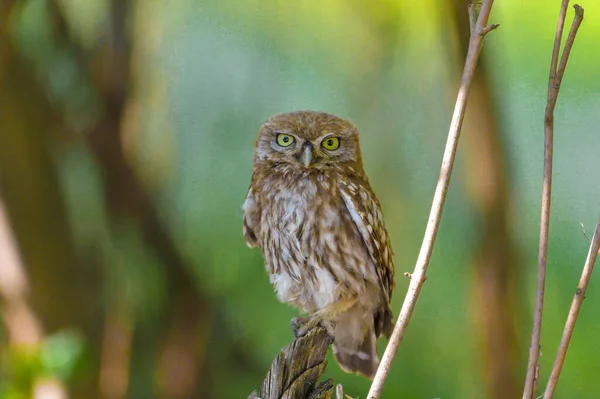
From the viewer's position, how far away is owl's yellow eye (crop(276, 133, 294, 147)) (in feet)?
8.69

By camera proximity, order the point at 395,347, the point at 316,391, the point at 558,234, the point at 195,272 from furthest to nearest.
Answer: the point at 195,272 → the point at 558,234 → the point at 316,391 → the point at 395,347

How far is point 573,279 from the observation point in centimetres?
310

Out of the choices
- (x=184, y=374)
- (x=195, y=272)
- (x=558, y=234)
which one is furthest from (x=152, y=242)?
(x=558, y=234)

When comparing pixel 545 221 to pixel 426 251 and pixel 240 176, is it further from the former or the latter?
→ pixel 240 176

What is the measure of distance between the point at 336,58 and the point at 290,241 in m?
1.07

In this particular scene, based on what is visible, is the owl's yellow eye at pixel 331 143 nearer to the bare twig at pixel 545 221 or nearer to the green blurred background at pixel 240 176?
the green blurred background at pixel 240 176

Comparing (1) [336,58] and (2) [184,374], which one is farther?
(2) [184,374]

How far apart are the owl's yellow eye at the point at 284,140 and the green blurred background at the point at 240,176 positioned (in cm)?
71

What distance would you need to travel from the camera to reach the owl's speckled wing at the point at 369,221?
2.62m

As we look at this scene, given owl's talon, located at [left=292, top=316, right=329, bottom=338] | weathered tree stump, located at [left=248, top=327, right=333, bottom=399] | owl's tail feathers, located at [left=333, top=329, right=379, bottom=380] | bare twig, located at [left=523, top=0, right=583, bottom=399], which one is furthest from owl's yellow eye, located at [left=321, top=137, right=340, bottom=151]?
bare twig, located at [left=523, top=0, right=583, bottom=399]

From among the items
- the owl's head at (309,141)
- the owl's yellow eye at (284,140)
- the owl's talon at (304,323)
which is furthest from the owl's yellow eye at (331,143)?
the owl's talon at (304,323)

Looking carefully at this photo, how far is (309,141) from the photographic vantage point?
261cm

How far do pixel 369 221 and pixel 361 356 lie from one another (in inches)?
26.5

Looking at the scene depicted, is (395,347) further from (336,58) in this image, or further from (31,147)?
(31,147)
